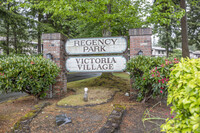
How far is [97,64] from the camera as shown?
17.3ft

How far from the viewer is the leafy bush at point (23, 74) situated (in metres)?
3.78

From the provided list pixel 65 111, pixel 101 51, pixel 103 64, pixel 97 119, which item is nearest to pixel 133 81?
pixel 103 64

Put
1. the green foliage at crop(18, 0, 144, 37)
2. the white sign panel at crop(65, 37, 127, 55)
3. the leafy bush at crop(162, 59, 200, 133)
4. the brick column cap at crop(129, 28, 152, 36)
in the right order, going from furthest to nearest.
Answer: the green foliage at crop(18, 0, 144, 37)
the white sign panel at crop(65, 37, 127, 55)
the brick column cap at crop(129, 28, 152, 36)
the leafy bush at crop(162, 59, 200, 133)

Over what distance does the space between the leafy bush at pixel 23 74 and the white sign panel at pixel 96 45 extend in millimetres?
1419

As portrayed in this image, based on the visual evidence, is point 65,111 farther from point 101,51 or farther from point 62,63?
point 101,51

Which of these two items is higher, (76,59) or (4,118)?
(76,59)

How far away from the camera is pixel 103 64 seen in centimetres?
523

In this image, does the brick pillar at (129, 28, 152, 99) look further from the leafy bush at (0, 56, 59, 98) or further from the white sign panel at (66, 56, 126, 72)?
the leafy bush at (0, 56, 59, 98)

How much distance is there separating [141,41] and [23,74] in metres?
3.88

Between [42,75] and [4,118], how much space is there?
56.5 inches

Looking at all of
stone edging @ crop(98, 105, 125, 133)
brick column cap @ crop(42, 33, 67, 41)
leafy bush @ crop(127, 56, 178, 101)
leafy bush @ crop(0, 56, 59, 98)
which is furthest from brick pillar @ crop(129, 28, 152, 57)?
leafy bush @ crop(0, 56, 59, 98)

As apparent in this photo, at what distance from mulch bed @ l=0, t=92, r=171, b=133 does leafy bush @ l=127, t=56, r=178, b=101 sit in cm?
49

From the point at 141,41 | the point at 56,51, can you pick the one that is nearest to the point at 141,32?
the point at 141,41

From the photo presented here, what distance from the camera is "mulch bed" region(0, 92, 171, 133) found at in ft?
9.03
